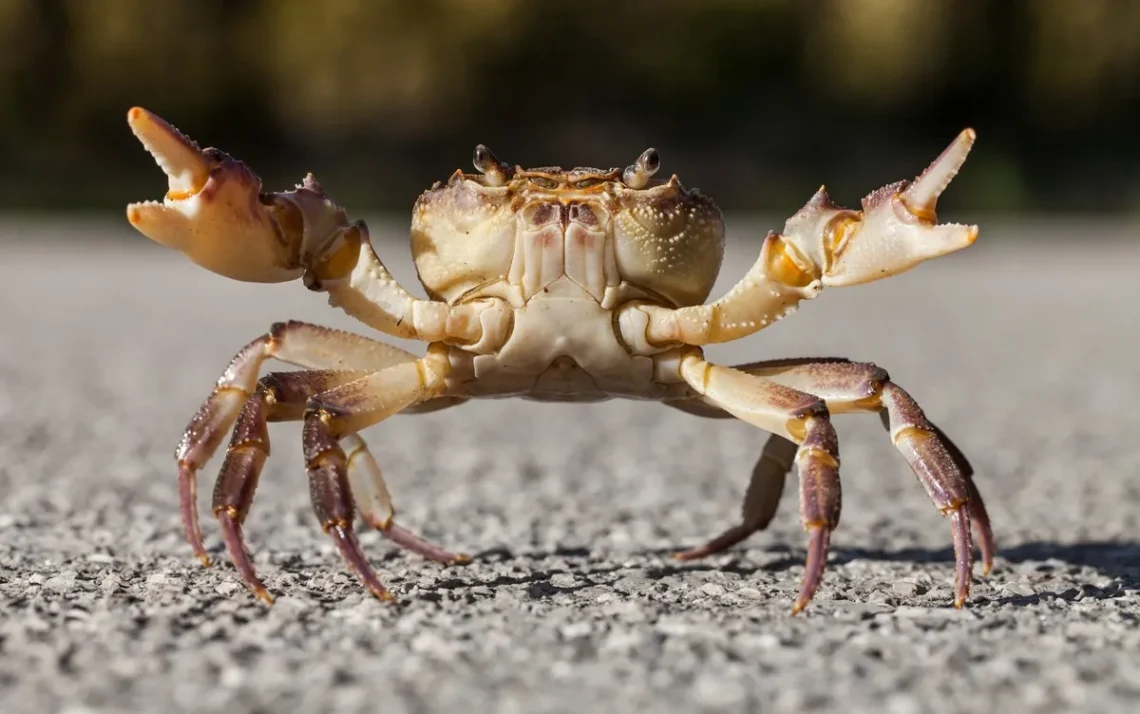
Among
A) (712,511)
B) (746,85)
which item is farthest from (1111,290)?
(746,85)

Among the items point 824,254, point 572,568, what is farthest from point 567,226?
point 572,568

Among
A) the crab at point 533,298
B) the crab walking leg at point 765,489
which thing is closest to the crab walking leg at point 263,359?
the crab at point 533,298

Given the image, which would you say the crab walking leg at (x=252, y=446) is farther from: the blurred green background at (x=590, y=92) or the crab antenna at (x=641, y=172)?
the blurred green background at (x=590, y=92)

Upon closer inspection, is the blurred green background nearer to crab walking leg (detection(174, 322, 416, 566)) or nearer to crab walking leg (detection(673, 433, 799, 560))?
crab walking leg (detection(673, 433, 799, 560))

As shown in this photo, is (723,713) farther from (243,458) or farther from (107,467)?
(107,467)

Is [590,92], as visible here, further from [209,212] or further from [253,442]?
[253,442]

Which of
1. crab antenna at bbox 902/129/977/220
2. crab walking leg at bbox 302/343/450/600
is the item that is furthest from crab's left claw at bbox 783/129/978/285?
crab walking leg at bbox 302/343/450/600
